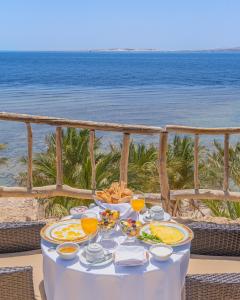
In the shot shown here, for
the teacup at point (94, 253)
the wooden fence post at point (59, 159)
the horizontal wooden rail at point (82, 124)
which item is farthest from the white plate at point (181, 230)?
the wooden fence post at point (59, 159)

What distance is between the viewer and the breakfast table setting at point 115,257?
7.01 feet

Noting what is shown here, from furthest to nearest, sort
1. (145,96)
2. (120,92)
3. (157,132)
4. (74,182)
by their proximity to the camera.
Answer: (120,92)
(145,96)
(74,182)
(157,132)

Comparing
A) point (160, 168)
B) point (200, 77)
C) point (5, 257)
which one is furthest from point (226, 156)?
point (200, 77)

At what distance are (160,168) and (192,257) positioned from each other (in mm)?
1291

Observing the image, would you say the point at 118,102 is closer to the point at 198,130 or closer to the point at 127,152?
the point at 127,152

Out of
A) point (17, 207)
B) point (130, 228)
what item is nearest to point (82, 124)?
point (130, 228)

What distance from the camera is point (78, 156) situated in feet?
18.9

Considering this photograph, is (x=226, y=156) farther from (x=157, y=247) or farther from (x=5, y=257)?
(x=5, y=257)

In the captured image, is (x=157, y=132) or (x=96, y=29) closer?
(x=157, y=132)

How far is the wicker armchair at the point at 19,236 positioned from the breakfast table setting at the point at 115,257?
22.7 inches

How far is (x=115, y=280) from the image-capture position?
2.12 meters

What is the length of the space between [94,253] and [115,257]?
0.39 ft

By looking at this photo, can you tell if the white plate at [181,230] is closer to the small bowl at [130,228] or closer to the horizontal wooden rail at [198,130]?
the small bowl at [130,228]

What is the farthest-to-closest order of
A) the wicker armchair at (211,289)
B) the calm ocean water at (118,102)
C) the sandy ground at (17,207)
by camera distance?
the calm ocean water at (118,102), the sandy ground at (17,207), the wicker armchair at (211,289)
